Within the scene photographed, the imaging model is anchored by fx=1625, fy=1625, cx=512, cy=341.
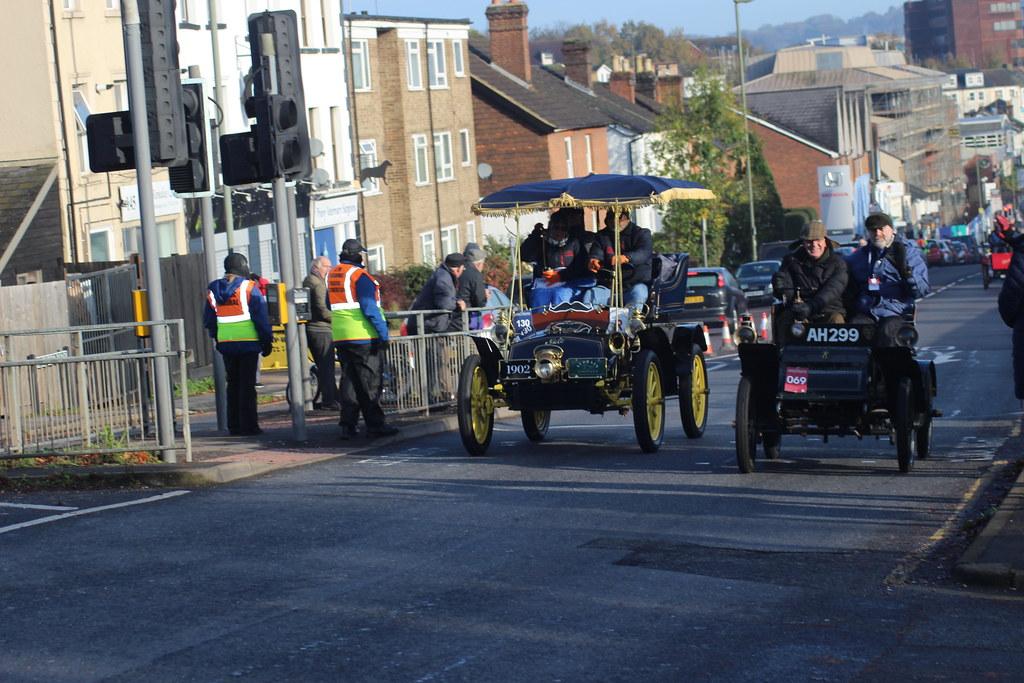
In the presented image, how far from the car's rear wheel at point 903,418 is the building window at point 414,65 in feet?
137

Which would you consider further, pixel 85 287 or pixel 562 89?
pixel 562 89

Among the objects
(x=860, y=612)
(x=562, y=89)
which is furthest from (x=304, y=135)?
(x=562, y=89)

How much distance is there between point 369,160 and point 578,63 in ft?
79.6

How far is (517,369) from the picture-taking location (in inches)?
550

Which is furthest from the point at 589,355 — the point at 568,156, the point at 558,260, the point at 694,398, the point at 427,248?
the point at 568,156

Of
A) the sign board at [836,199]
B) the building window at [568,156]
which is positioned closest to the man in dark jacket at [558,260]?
the building window at [568,156]

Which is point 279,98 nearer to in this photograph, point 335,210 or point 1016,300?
point 1016,300

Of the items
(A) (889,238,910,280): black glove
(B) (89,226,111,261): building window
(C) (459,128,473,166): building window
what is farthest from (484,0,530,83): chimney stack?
(A) (889,238,910,280): black glove

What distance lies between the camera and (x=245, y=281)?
15.8 m

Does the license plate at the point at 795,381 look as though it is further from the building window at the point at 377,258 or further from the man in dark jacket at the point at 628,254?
the building window at the point at 377,258

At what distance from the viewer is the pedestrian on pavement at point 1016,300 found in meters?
11.2

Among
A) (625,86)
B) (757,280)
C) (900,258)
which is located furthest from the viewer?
(625,86)

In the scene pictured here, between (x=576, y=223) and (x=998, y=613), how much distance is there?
305 inches

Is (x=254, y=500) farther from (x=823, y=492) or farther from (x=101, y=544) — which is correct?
(x=823, y=492)
